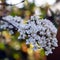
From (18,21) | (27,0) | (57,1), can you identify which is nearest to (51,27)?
(18,21)

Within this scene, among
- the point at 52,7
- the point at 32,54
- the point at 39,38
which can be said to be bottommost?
the point at 32,54

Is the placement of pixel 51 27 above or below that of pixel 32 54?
above

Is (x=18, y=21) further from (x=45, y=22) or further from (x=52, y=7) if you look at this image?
(x=52, y=7)

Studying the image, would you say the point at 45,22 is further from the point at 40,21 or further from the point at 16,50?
the point at 16,50

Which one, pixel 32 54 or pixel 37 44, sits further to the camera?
pixel 32 54

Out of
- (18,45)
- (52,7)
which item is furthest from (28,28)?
(52,7)

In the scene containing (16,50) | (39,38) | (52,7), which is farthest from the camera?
(52,7)

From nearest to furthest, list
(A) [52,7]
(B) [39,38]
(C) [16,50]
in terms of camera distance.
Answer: (B) [39,38] < (C) [16,50] < (A) [52,7]
